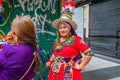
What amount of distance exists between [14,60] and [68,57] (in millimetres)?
1246

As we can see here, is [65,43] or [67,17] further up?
[67,17]

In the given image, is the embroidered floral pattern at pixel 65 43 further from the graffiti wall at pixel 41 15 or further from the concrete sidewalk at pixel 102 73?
the concrete sidewalk at pixel 102 73

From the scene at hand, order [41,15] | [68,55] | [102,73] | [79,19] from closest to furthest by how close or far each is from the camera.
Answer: [68,55] < [41,15] < [102,73] < [79,19]

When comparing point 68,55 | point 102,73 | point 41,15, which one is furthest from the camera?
point 102,73

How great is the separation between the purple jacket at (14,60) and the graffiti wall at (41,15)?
6.70 ft

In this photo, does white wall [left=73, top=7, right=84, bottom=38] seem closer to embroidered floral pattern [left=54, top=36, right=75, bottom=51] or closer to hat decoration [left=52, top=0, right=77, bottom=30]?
hat decoration [left=52, top=0, right=77, bottom=30]

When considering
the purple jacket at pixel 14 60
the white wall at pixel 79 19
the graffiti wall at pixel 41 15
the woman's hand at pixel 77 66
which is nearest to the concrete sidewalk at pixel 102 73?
the graffiti wall at pixel 41 15

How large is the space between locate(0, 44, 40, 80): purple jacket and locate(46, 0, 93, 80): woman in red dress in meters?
1.14

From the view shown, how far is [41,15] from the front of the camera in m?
4.02

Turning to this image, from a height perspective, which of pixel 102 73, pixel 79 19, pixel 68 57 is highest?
pixel 79 19

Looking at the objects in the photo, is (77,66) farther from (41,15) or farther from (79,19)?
(79,19)

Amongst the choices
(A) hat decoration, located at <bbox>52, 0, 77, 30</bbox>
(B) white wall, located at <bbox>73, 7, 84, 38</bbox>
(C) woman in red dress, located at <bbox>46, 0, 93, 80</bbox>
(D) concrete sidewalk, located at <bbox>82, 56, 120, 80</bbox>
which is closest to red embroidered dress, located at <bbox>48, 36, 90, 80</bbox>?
(C) woman in red dress, located at <bbox>46, 0, 93, 80</bbox>

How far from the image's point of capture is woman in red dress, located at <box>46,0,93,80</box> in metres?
2.80

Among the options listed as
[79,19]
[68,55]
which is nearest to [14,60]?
[68,55]
